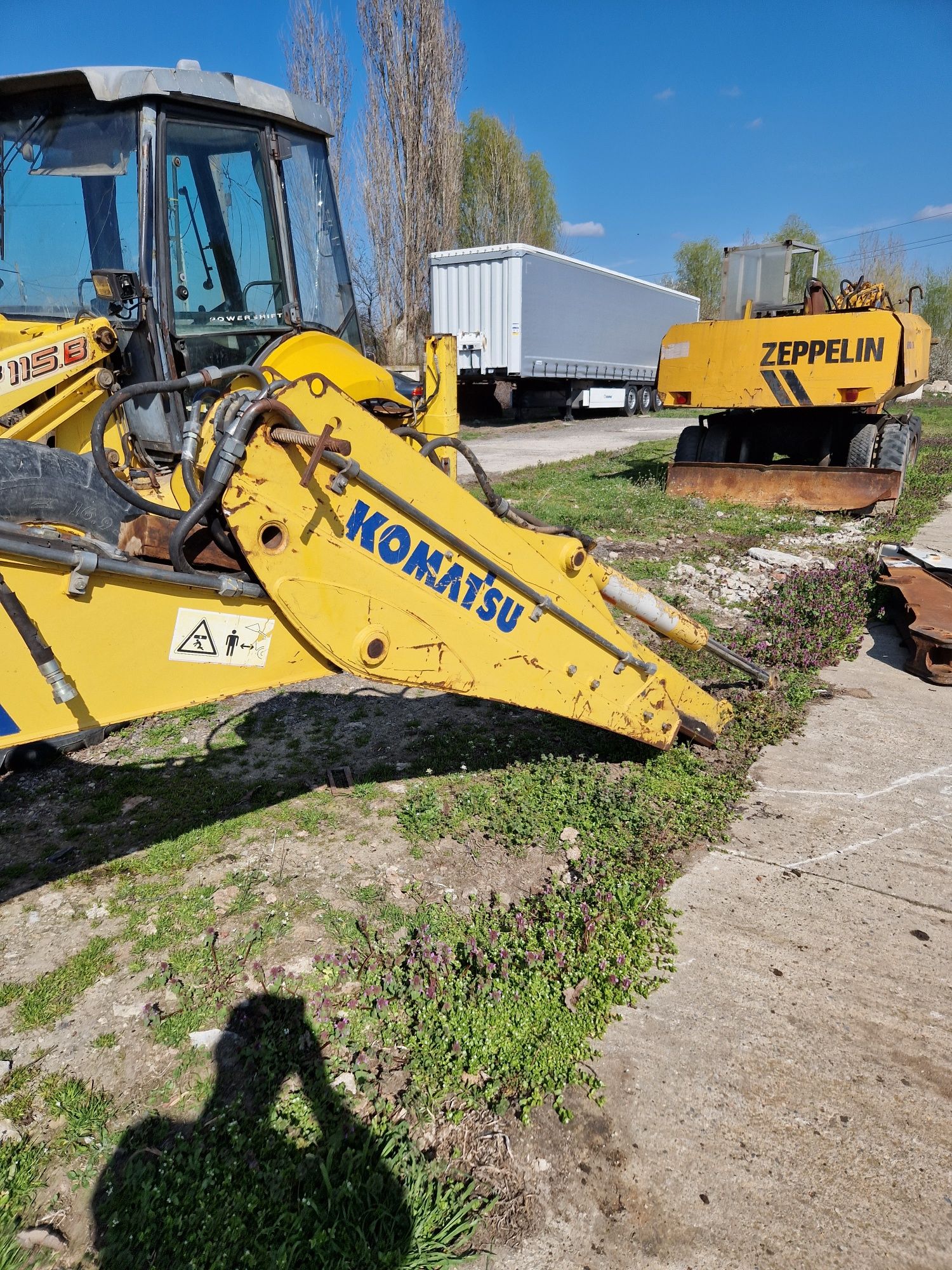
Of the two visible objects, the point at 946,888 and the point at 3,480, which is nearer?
the point at 3,480

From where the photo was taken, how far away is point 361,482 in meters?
→ 2.40

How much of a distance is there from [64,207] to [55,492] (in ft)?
9.10

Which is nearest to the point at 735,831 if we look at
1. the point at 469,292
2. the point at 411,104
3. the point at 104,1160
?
the point at 104,1160

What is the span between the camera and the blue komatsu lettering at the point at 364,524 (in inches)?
95.0

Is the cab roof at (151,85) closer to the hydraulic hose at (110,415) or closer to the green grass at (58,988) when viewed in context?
the hydraulic hose at (110,415)

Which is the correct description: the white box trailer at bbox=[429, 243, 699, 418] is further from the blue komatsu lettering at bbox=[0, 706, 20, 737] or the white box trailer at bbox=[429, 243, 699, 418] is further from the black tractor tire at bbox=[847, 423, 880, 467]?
the blue komatsu lettering at bbox=[0, 706, 20, 737]

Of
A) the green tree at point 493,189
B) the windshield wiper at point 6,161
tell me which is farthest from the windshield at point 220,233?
the green tree at point 493,189

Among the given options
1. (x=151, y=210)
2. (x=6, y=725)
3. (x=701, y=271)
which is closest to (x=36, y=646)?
(x=6, y=725)

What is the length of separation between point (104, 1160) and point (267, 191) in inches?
187

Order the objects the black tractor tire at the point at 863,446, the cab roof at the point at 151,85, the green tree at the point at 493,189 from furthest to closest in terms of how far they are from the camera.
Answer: the green tree at the point at 493,189 < the black tractor tire at the point at 863,446 < the cab roof at the point at 151,85

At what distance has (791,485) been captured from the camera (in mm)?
9875

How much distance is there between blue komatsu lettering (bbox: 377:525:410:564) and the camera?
8.14 ft

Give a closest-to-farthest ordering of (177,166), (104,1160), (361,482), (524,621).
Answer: (104,1160)
(361,482)
(524,621)
(177,166)

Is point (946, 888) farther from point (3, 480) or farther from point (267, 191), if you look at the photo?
point (267, 191)
